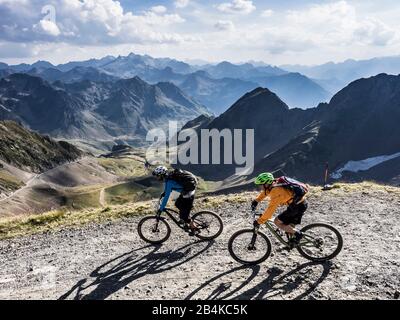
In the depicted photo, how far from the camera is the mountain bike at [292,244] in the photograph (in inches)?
537

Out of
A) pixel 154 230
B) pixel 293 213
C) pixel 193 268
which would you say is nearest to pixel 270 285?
pixel 293 213

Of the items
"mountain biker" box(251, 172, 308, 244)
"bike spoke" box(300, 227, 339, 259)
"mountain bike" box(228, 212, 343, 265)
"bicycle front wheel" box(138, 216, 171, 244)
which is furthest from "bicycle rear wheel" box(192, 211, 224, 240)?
"bike spoke" box(300, 227, 339, 259)

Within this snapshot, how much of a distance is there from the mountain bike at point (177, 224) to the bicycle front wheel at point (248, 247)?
8.62ft

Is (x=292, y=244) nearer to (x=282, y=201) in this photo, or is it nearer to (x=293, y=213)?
(x=293, y=213)

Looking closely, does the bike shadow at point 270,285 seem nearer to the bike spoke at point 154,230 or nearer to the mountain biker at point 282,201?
the mountain biker at point 282,201

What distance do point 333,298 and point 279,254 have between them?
11.3 ft

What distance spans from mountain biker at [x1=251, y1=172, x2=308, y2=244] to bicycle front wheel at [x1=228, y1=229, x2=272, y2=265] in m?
0.55

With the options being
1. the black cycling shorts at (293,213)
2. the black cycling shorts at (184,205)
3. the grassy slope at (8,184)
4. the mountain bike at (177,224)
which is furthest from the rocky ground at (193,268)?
the grassy slope at (8,184)

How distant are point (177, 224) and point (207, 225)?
126 centimetres

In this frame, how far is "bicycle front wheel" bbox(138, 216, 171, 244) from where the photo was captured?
669 inches

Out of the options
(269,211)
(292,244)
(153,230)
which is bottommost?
(153,230)

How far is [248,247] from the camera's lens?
552 inches
